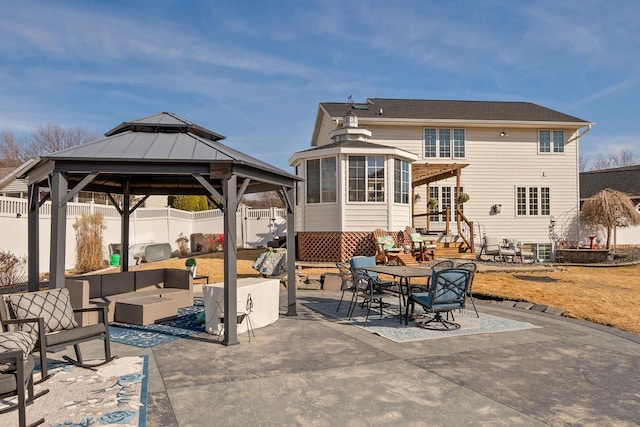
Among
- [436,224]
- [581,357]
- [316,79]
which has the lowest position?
[581,357]

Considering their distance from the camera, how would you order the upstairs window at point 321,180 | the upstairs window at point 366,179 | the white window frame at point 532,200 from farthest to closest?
the white window frame at point 532,200, the upstairs window at point 321,180, the upstairs window at point 366,179

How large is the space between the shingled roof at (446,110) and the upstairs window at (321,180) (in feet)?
16.0

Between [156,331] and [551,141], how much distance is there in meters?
21.5

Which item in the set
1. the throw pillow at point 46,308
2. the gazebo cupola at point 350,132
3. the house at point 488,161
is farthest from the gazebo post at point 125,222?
the house at point 488,161

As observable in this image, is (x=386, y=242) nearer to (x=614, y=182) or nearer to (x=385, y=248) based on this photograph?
(x=385, y=248)

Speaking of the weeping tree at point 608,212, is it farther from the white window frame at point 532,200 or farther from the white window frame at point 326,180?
the white window frame at point 326,180

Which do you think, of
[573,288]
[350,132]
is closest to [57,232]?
[573,288]

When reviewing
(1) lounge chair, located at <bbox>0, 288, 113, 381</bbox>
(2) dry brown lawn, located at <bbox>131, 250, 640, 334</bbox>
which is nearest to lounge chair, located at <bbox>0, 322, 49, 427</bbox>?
(1) lounge chair, located at <bbox>0, 288, 113, 381</bbox>

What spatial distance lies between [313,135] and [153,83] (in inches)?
413

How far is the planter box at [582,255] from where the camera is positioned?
1945 centimetres

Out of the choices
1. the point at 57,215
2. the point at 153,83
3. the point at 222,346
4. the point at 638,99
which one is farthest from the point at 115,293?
the point at 638,99

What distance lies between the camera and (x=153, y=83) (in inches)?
744

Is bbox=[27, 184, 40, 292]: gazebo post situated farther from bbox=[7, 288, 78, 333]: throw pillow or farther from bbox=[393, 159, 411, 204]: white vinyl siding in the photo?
bbox=[393, 159, 411, 204]: white vinyl siding

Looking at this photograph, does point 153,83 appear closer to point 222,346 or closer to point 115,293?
point 115,293
